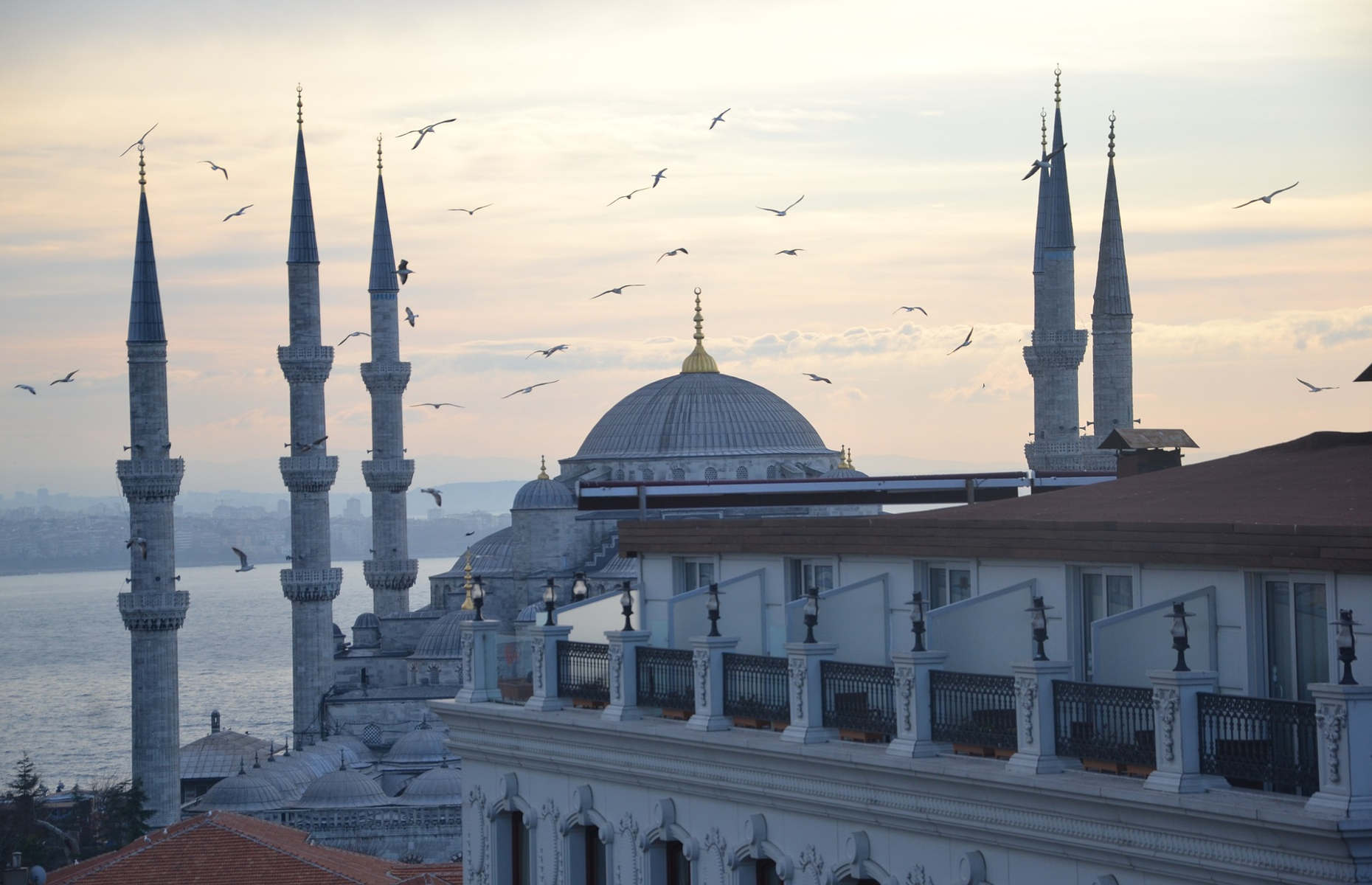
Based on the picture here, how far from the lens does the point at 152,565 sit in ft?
186

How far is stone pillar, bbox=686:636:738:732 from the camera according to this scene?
11719mm

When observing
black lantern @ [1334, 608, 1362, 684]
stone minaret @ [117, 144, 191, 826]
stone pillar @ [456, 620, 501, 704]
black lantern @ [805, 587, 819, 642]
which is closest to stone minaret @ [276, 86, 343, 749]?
stone minaret @ [117, 144, 191, 826]

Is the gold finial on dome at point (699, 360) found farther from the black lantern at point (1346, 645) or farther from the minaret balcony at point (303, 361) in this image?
the black lantern at point (1346, 645)

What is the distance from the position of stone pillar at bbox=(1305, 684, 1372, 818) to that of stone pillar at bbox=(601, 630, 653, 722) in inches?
206

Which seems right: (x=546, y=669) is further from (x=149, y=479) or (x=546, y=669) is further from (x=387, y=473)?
(x=387, y=473)

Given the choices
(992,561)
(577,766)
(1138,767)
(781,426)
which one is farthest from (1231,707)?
(781,426)

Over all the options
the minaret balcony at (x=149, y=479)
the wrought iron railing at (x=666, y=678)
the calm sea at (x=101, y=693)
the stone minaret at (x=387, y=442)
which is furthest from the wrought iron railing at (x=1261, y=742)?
the calm sea at (x=101, y=693)

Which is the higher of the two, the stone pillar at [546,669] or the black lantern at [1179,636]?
the black lantern at [1179,636]

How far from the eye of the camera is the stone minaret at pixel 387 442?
7025 centimetres

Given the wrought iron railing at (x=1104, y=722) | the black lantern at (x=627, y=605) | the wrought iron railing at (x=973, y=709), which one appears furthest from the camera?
the black lantern at (x=627, y=605)

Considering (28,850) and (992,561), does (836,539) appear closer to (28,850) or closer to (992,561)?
(992,561)

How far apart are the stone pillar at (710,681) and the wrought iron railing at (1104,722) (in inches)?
107

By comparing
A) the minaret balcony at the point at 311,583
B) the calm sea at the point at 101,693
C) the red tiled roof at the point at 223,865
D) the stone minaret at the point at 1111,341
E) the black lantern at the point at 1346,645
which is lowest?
the calm sea at the point at 101,693

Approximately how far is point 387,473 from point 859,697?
199ft
